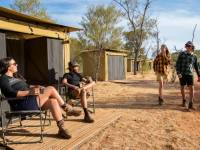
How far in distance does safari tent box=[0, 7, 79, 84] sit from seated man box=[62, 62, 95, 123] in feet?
4.46

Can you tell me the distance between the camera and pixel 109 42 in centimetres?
3784

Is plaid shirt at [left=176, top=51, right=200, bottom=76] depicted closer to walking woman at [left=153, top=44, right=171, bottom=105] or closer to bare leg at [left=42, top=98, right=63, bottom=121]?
walking woman at [left=153, top=44, right=171, bottom=105]

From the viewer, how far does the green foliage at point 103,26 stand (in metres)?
36.0

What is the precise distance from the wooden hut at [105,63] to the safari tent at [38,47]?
10580mm

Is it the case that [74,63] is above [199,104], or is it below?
above

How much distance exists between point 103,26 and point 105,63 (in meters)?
16.8

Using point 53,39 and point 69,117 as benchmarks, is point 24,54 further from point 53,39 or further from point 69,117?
point 69,117

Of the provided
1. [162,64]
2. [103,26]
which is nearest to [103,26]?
[103,26]

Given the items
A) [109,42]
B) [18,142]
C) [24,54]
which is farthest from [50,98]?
[109,42]

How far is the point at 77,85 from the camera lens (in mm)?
A: 7328

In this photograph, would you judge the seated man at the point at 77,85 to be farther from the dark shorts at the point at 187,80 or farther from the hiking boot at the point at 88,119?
the dark shorts at the point at 187,80

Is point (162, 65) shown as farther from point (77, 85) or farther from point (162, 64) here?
point (77, 85)

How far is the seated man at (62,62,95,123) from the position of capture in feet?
22.0

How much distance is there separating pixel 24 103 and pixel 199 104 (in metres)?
5.57
